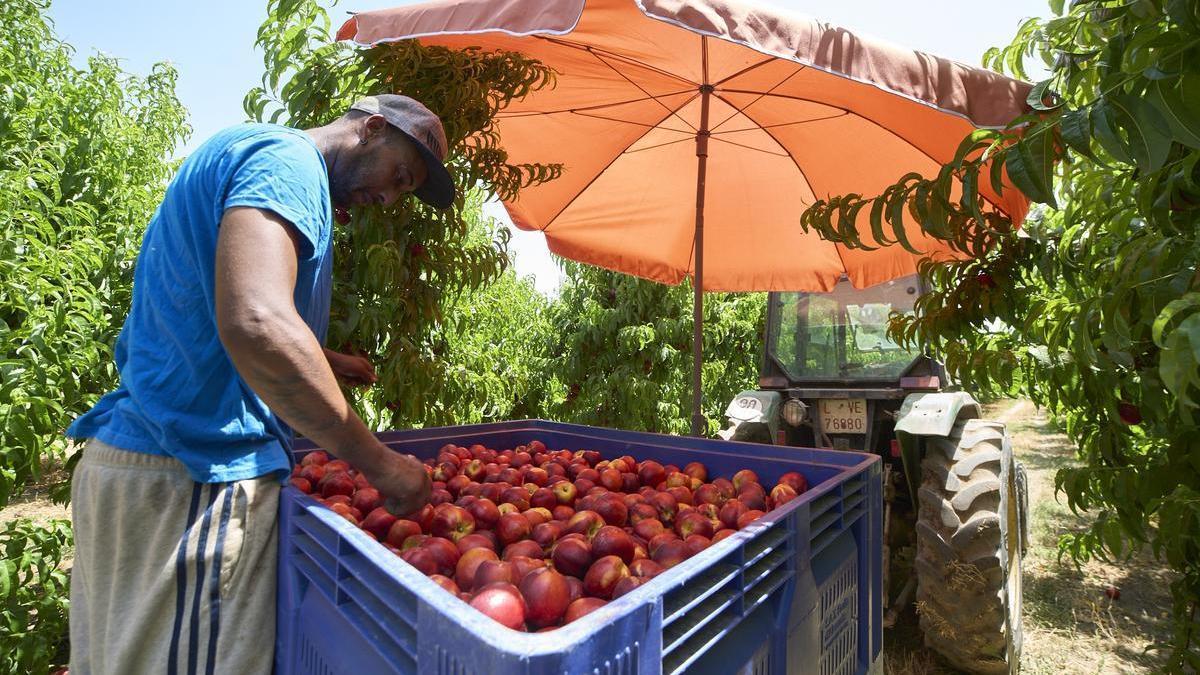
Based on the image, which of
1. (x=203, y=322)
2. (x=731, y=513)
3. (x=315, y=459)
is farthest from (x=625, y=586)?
(x=315, y=459)

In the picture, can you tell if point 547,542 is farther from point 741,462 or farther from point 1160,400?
point 1160,400

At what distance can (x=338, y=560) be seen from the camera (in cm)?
117

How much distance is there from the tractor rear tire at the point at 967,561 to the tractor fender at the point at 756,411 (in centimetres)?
100

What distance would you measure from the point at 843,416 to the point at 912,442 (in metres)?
0.48

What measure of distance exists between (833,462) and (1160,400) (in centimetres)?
87

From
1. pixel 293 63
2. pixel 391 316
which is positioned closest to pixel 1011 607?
pixel 391 316

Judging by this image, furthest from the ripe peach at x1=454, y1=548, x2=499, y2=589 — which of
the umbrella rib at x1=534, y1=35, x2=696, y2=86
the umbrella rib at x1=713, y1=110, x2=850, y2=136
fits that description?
the umbrella rib at x1=713, y1=110, x2=850, y2=136

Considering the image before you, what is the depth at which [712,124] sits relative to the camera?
15.5 feet

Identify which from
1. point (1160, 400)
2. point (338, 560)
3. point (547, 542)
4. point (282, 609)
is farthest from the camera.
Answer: point (1160, 400)

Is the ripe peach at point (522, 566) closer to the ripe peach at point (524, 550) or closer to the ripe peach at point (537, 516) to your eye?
the ripe peach at point (524, 550)

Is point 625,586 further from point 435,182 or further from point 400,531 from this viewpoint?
point 435,182

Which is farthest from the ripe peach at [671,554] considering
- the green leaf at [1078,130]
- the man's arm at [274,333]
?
the green leaf at [1078,130]

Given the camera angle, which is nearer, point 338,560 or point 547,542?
point 338,560

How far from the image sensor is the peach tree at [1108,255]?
3.62 ft
